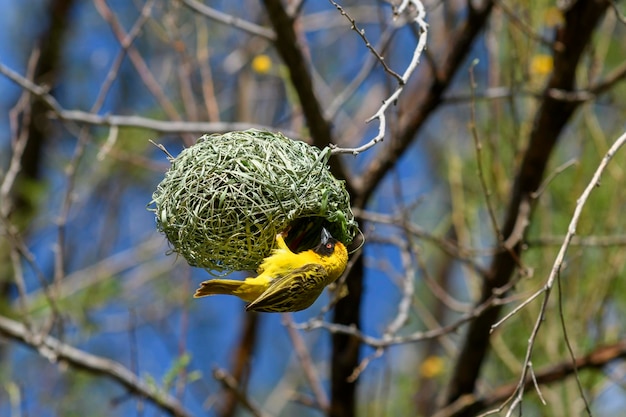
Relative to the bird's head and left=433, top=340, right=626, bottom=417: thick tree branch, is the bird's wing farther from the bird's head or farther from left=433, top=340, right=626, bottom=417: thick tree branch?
left=433, top=340, right=626, bottom=417: thick tree branch

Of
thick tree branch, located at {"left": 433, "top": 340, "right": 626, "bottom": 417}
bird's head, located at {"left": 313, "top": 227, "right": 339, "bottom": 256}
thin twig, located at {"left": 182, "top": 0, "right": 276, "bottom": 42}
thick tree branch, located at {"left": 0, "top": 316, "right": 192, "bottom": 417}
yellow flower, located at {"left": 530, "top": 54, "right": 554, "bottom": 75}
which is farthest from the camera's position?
yellow flower, located at {"left": 530, "top": 54, "right": 554, "bottom": 75}

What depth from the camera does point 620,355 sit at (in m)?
4.31

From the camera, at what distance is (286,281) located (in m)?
2.31

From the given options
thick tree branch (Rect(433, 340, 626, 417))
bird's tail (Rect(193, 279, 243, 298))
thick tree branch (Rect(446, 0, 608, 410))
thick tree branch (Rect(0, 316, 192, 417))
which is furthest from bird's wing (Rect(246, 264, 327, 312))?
thick tree branch (Rect(433, 340, 626, 417))

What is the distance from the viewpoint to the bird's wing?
7.55ft

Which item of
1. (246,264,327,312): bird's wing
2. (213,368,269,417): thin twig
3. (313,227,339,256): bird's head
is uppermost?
(213,368,269,417): thin twig

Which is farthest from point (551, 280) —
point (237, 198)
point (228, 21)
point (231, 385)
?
point (228, 21)

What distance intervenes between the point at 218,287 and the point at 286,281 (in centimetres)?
22

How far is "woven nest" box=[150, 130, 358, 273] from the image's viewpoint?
2.36 m

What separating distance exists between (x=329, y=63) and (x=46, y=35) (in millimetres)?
2732

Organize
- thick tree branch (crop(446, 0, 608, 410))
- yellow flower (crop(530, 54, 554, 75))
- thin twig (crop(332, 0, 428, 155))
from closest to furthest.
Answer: thin twig (crop(332, 0, 428, 155)) → thick tree branch (crop(446, 0, 608, 410)) → yellow flower (crop(530, 54, 554, 75))

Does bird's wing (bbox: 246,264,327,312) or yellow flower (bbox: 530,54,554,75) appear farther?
yellow flower (bbox: 530,54,554,75)

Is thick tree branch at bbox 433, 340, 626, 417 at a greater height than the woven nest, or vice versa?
thick tree branch at bbox 433, 340, 626, 417

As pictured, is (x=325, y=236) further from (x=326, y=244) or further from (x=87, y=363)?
(x=87, y=363)
